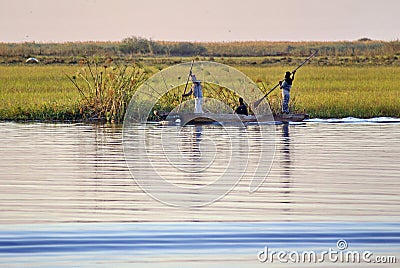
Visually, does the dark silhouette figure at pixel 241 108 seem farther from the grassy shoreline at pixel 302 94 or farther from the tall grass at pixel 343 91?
the tall grass at pixel 343 91

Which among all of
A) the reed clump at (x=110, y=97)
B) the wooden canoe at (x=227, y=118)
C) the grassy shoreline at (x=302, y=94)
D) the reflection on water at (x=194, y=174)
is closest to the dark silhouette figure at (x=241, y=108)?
the wooden canoe at (x=227, y=118)

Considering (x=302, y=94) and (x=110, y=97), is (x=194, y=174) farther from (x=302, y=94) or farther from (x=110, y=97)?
(x=302, y=94)

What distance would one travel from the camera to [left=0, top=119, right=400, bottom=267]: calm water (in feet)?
25.7

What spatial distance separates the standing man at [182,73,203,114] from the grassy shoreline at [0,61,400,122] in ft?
5.80

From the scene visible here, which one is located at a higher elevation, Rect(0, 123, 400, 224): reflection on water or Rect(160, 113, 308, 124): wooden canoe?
Rect(160, 113, 308, 124): wooden canoe

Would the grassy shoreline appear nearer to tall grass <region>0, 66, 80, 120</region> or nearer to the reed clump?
tall grass <region>0, 66, 80, 120</region>

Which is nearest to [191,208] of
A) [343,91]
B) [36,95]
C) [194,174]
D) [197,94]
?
[194,174]

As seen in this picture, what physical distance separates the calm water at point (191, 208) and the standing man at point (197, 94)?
2854 mm

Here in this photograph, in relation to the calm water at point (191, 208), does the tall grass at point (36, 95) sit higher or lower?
higher

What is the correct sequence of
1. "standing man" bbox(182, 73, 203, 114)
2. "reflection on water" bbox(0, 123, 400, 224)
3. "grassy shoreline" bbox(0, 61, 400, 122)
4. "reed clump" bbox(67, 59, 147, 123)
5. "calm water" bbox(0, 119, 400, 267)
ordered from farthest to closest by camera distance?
"grassy shoreline" bbox(0, 61, 400, 122) → "reed clump" bbox(67, 59, 147, 123) → "standing man" bbox(182, 73, 203, 114) → "reflection on water" bbox(0, 123, 400, 224) → "calm water" bbox(0, 119, 400, 267)

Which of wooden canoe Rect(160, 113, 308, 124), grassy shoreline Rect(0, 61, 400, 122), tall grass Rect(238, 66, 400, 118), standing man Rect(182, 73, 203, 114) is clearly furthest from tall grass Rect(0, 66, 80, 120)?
tall grass Rect(238, 66, 400, 118)

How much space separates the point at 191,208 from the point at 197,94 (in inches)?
349

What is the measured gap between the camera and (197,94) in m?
18.5

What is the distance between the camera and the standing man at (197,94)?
722 inches
